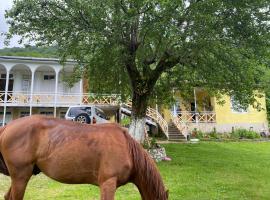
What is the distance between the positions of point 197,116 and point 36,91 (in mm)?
14093

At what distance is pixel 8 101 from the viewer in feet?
80.9

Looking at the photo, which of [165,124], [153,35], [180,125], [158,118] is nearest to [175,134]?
[165,124]

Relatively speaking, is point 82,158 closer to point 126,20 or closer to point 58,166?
point 58,166

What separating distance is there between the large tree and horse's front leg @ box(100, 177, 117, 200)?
6906 millimetres

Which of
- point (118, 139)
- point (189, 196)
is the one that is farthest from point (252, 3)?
point (118, 139)

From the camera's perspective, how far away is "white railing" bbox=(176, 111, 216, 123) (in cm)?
2748

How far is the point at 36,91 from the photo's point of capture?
2822 cm

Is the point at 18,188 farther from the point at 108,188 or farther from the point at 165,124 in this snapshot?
the point at 165,124

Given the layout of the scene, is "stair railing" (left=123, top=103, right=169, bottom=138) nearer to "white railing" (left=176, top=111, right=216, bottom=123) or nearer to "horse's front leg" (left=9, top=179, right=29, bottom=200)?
"white railing" (left=176, top=111, right=216, bottom=123)

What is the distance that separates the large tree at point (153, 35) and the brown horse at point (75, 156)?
6.44 m

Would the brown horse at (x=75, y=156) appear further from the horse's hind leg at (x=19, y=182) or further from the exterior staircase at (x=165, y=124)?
the exterior staircase at (x=165, y=124)

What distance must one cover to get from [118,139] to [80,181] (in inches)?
29.3

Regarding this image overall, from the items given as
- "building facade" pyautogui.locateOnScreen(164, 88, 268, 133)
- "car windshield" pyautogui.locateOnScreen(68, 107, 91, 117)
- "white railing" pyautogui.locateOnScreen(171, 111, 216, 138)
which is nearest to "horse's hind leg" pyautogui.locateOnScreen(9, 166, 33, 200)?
"car windshield" pyautogui.locateOnScreen(68, 107, 91, 117)

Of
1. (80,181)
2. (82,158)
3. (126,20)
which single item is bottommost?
(80,181)
